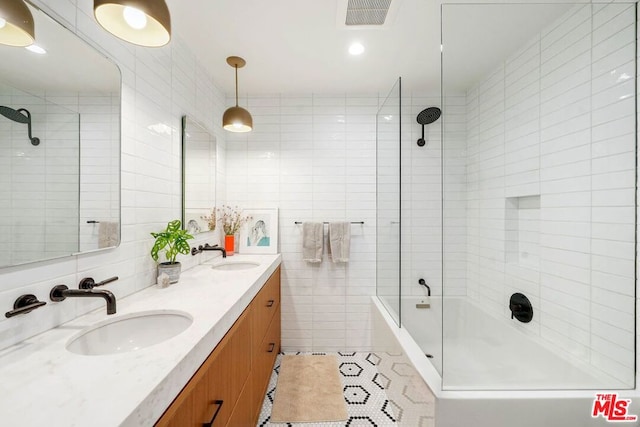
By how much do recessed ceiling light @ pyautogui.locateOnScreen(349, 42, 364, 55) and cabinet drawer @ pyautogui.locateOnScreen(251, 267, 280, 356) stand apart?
176cm

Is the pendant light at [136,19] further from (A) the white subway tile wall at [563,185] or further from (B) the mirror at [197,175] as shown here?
(A) the white subway tile wall at [563,185]

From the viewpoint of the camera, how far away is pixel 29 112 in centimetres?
84

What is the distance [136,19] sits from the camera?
87 centimetres

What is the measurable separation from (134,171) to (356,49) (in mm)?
1618

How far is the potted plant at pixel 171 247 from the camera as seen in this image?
4.62 ft

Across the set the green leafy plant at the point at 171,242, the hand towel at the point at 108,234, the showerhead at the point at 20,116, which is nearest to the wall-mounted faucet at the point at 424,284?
the green leafy plant at the point at 171,242

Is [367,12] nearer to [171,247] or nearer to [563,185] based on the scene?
[563,185]

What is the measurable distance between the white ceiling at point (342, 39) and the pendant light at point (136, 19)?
760mm

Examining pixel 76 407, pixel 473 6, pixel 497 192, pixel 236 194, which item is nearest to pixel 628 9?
pixel 473 6

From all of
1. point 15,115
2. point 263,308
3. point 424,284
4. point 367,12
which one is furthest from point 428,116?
point 15,115

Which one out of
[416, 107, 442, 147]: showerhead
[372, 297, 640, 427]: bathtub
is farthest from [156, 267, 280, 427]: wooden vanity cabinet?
[416, 107, 442, 147]: showerhead

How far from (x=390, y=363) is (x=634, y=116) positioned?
6.05ft

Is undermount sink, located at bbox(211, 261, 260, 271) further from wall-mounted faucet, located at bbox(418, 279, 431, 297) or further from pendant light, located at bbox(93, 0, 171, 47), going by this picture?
pendant light, located at bbox(93, 0, 171, 47)

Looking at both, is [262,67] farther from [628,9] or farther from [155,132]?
[628,9]
